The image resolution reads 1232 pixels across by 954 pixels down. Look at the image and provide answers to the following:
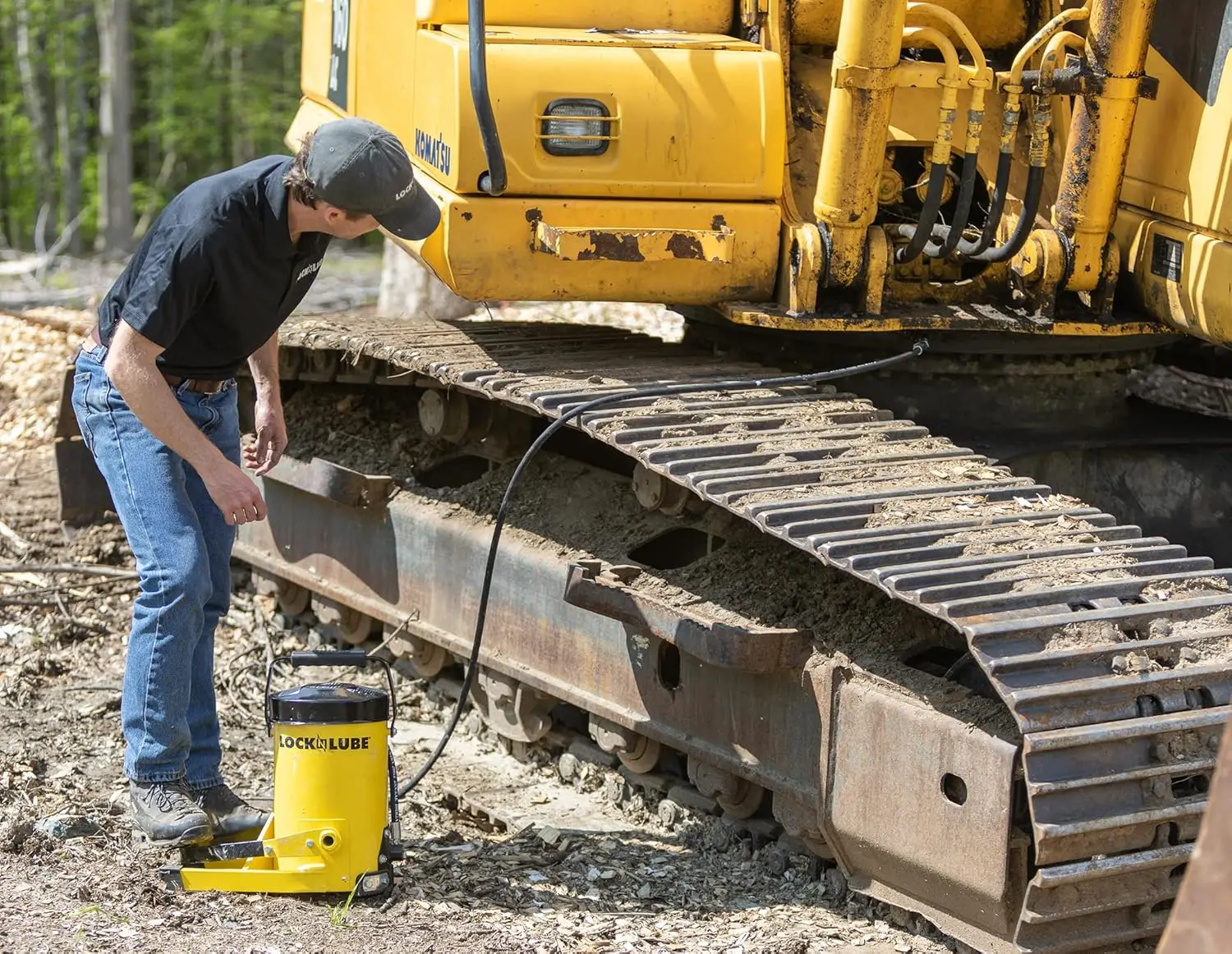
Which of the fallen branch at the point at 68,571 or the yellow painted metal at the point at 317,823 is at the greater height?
the yellow painted metal at the point at 317,823

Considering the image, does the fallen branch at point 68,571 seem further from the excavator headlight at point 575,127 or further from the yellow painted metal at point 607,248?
the excavator headlight at point 575,127

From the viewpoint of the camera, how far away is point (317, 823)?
4.14 metres

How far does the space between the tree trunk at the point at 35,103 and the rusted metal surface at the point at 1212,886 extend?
26237mm

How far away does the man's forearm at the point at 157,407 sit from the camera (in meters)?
3.93

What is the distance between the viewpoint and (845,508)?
13.3 feet

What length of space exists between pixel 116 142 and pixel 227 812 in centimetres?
2125

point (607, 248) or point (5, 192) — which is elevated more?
point (607, 248)

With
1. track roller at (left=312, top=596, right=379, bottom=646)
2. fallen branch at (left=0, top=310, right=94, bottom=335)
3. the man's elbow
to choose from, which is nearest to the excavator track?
the man's elbow

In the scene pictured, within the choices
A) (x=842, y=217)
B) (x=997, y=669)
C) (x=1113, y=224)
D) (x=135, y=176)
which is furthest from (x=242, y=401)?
(x=135, y=176)

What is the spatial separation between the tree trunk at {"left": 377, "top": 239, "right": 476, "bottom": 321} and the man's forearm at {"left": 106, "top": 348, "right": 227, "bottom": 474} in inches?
203

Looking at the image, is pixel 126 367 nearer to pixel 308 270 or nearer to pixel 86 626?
pixel 308 270

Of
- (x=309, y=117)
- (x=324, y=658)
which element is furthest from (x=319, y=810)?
(x=309, y=117)

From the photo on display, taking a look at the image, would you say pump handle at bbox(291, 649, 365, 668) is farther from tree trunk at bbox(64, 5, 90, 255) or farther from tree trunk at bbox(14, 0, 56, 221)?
tree trunk at bbox(64, 5, 90, 255)

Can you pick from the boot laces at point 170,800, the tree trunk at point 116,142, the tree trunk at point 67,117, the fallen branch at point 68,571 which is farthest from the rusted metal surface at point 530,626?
the tree trunk at point 67,117
